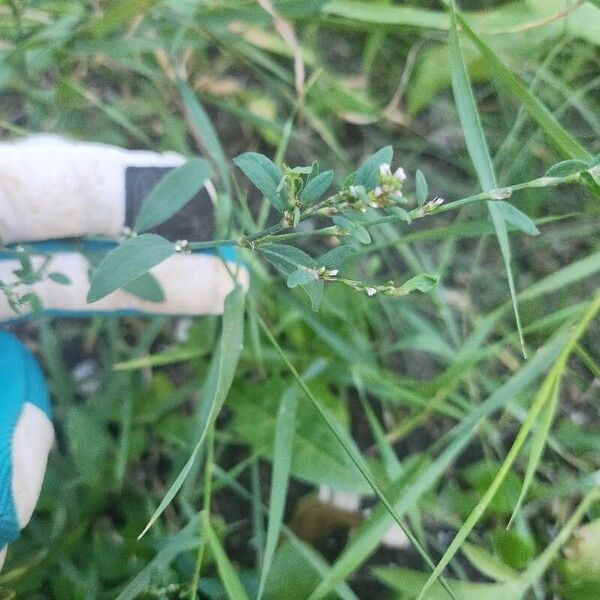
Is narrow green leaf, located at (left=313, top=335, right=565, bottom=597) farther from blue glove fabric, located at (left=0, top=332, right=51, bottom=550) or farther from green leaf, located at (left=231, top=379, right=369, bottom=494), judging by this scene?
blue glove fabric, located at (left=0, top=332, right=51, bottom=550)

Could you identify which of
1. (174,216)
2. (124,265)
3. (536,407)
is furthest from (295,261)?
(536,407)

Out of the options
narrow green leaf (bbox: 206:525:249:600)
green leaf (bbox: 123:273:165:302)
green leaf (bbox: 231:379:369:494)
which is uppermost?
green leaf (bbox: 123:273:165:302)

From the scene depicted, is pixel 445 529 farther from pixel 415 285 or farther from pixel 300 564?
pixel 415 285

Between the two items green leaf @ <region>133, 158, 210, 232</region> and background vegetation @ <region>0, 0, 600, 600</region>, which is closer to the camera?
green leaf @ <region>133, 158, 210, 232</region>

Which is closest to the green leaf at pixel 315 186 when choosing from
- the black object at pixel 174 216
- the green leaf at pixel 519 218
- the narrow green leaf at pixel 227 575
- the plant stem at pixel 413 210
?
the plant stem at pixel 413 210

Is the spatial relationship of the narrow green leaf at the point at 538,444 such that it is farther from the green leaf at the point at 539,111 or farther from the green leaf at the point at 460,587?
the green leaf at the point at 539,111

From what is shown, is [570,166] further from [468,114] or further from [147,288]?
[147,288]

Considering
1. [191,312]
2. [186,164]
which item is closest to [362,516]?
[191,312]

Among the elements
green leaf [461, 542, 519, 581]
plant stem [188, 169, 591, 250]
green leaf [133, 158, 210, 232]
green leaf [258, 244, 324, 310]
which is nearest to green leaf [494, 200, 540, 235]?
plant stem [188, 169, 591, 250]
